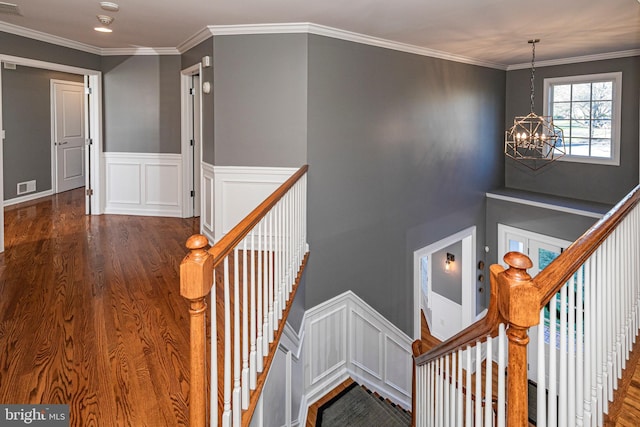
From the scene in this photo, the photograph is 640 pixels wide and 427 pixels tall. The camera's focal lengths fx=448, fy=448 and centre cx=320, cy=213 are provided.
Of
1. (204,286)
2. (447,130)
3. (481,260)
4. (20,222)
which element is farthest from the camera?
(481,260)

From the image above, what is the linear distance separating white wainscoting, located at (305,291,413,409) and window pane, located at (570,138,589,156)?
384 centimetres

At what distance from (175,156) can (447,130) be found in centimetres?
374

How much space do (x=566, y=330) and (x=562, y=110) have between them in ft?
20.7

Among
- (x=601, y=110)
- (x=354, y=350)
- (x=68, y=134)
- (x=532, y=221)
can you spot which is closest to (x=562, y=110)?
(x=601, y=110)

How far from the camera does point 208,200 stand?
5.03 m

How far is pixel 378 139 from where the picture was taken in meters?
5.10

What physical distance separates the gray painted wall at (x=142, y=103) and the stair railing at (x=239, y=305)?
2757 millimetres

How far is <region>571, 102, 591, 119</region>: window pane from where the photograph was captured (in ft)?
21.5

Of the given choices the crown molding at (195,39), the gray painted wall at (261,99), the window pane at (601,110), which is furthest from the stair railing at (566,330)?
the window pane at (601,110)

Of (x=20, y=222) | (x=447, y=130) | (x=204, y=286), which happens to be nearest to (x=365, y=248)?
(x=447, y=130)

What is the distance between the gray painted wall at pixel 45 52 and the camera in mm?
4598

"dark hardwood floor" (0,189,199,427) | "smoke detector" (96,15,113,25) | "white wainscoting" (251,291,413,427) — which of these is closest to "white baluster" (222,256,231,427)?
"dark hardwood floor" (0,189,199,427)

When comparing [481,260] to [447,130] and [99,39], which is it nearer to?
[447,130]

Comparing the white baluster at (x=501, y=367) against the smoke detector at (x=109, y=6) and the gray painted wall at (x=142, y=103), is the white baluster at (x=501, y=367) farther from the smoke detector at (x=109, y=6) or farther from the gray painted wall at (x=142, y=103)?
the gray painted wall at (x=142, y=103)
